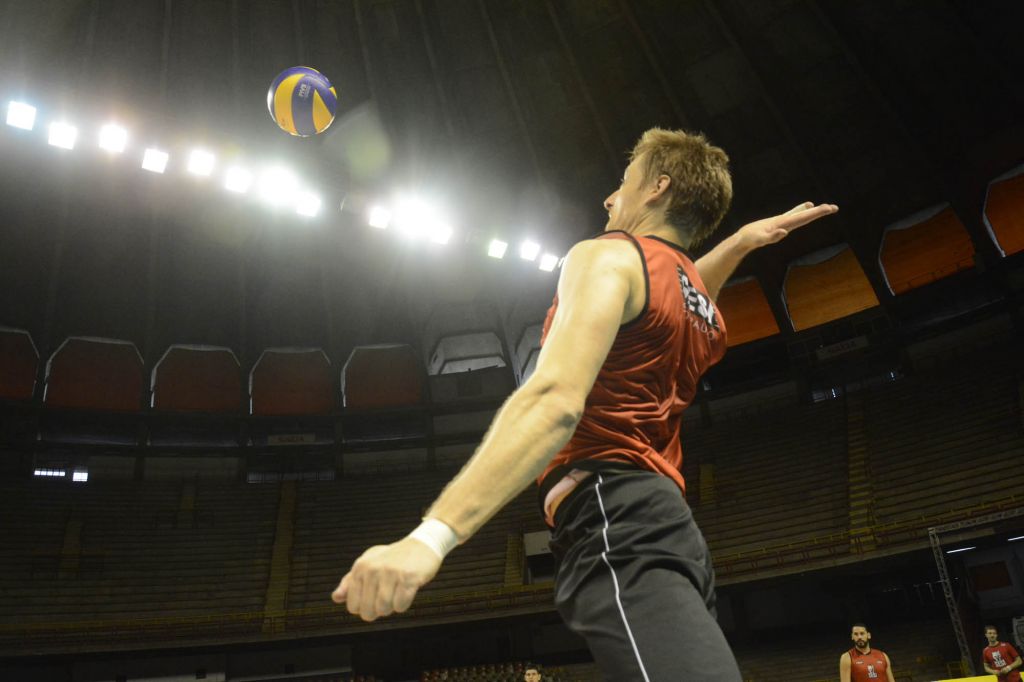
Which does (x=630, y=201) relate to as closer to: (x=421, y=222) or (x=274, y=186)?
(x=274, y=186)

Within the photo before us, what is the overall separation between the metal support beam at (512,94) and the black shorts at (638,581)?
67.0 ft

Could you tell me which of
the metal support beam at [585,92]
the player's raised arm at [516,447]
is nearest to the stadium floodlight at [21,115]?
the metal support beam at [585,92]

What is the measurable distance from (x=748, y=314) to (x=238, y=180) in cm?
1762

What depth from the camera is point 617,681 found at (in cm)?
164

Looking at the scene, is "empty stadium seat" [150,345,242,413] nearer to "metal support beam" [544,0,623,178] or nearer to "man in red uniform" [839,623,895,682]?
"metal support beam" [544,0,623,178]

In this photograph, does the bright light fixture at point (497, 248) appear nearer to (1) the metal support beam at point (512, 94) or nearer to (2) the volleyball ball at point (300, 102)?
(1) the metal support beam at point (512, 94)

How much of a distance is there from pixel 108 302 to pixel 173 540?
8.52 meters

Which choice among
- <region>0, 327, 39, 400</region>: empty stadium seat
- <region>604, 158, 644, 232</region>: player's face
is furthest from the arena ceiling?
<region>604, 158, 644, 232</region>: player's face

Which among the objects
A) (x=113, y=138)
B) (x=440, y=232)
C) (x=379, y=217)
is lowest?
(x=440, y=232)

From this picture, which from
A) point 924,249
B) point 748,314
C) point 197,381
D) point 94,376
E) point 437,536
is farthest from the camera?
point 197,381

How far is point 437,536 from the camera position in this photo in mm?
1554

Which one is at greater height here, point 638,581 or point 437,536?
point 437,536

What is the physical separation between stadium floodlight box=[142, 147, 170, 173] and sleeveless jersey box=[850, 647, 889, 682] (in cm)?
1669

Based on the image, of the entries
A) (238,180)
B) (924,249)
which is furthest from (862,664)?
(924,249)
